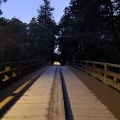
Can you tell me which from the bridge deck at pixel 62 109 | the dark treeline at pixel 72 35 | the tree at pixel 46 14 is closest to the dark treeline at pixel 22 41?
the dark treeline at pixel 72 35

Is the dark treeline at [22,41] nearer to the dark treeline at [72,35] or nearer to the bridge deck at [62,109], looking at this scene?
the dark treeline at [72,35]

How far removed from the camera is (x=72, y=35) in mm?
56844

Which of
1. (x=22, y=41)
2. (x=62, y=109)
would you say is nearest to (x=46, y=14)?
(x=22, y=41)

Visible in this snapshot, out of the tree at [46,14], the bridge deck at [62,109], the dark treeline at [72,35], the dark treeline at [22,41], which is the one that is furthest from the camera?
the tree at [46,14]

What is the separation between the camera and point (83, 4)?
116 feet

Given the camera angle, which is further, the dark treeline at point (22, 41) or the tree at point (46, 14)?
the tree at point (46, 14)

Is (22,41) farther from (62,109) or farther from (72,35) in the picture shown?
(62,109)

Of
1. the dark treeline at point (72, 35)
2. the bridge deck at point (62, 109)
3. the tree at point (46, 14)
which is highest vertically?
the tree at point (46, 14)

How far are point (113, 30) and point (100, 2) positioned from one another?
3.48m

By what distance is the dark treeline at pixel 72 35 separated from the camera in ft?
114

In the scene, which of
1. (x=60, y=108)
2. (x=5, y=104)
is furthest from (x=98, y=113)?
(x=5, y=104)

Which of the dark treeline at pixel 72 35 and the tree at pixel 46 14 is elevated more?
the tree at pixel 46 14

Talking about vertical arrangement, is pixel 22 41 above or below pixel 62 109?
above

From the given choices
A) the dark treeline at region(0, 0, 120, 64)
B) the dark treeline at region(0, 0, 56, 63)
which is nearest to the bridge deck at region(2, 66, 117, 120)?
the dark treeline at region(0, 0, 120, 64)
